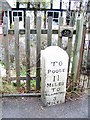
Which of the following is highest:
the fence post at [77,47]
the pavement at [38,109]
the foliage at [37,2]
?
the foliage at [37,2]

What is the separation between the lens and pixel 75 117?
3.22 metres

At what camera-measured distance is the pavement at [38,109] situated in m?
3.25

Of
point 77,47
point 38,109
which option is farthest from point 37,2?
point 38,109

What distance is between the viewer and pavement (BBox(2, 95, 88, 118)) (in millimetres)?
3254

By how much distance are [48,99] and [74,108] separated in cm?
42

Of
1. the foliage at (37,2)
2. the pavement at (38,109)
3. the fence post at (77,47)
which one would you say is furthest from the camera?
the foliage at (37,2)

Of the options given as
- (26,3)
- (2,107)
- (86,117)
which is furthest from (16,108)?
(26,3)

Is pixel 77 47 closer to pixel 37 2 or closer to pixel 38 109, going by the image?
pixel 38 109

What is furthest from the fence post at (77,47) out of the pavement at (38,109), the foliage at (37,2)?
the foliage at (37,2)

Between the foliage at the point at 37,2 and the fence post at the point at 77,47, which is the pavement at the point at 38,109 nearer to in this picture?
the fence post at the point at 77,47

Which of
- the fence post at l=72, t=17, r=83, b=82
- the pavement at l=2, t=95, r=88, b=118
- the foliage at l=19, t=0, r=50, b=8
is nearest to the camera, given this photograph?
the pavement at l=2, t=95, r=88, b=118

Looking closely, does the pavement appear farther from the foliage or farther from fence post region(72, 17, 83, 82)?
the foliage

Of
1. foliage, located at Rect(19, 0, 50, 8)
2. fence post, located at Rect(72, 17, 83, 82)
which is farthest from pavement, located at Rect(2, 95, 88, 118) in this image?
foliage, located at Rect(19, 0, 50, 8)

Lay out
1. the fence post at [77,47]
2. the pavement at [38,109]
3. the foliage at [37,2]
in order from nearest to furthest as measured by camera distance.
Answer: the pavement at [38,109] → the fence post at [77,47] → the foliage at [37,2]
